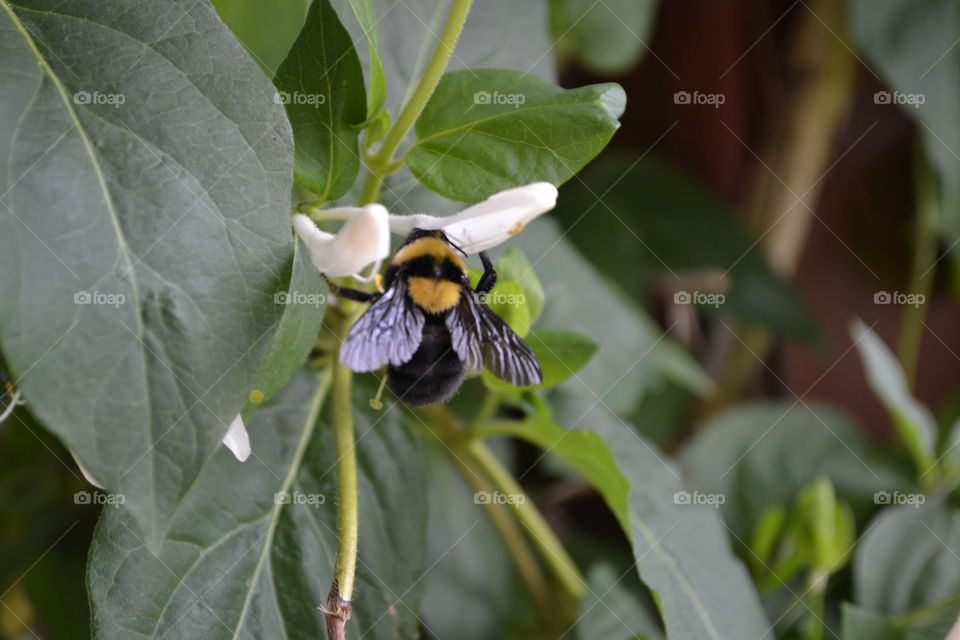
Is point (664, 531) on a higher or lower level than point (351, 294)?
lower

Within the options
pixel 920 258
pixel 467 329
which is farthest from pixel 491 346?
pixel 920 258

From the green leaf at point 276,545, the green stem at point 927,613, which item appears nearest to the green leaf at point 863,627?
the green stem at point 927,613

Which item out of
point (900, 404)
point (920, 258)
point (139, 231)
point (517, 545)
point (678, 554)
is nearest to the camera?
point (139, 231)

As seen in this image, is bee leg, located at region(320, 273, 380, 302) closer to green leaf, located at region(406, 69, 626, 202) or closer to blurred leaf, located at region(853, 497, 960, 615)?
green leaf, located at region(406, 69, 626, 202)

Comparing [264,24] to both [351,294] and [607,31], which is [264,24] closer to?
[351,294]

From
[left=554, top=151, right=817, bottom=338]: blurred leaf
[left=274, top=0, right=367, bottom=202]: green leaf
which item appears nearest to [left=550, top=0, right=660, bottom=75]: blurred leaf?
[left=554, top=151, right=817, bottom=338]: blurred leaf

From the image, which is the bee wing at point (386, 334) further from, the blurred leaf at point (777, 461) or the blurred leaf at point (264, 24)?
the blurred leaf at point (777, 461)
